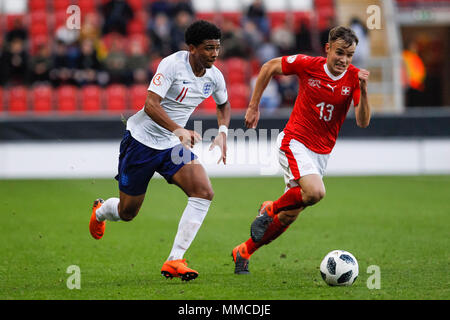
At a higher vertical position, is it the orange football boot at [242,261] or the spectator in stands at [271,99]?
the spectator in stands at [271,99]

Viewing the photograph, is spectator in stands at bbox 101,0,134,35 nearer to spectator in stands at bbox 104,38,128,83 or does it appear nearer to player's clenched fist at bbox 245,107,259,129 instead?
spectator in stands at bbox 104,38,128,83

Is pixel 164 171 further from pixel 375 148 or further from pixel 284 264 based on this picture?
pixel 375 148

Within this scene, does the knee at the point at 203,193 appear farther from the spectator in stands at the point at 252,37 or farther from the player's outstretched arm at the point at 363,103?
the spectator in stands at the point at 252,37

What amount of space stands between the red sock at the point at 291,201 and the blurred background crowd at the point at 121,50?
10903 millimetres

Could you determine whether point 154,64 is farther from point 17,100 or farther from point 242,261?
point 242,261

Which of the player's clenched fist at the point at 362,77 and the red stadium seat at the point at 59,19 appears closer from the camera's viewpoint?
the player's clenched fist at the point at 362,77

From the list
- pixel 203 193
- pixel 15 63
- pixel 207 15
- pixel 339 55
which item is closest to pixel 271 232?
pixel 203 193

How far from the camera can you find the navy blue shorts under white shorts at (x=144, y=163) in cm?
636

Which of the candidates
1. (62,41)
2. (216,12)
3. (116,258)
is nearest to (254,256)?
(116,258)

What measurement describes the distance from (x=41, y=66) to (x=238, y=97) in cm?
485

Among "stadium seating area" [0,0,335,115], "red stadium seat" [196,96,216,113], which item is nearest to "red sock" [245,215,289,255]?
"stadium seating area" [0,0,335,115]

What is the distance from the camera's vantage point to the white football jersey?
20.3 ft

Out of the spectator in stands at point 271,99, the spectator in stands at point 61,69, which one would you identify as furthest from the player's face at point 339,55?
the spectator in stands at point 61,69

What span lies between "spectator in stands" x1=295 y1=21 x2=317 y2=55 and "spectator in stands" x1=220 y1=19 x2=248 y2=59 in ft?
4.64
